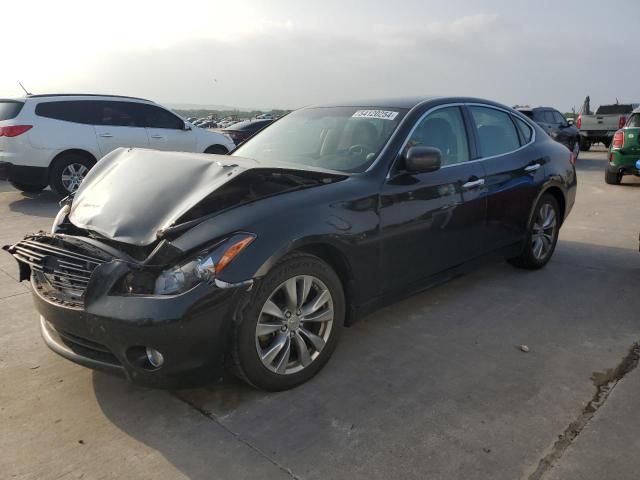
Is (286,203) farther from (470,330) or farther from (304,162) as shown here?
(470,330)

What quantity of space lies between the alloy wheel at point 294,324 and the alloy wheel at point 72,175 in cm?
726

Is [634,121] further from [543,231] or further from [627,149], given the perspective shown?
[543,231]

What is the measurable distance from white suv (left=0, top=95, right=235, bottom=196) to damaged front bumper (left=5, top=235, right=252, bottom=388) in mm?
6781

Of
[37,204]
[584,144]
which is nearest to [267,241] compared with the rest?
[37,204]

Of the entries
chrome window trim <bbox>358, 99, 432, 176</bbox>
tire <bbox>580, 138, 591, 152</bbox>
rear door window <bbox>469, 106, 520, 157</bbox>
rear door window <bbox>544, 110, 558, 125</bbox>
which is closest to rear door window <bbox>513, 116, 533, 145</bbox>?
rear door window <bbox>469, 106, 520, 157</bbox>

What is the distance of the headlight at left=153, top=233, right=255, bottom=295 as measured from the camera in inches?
99.3

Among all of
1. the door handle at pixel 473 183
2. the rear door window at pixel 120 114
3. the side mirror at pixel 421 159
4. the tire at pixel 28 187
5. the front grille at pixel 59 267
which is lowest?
the tire at pixel 28 187

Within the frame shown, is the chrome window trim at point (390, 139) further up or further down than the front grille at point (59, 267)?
further up

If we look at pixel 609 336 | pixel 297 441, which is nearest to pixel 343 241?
pixel 297 441

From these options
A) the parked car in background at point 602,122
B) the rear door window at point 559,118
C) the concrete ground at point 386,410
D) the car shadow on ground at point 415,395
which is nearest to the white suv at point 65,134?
the concrete ground at point 386,410

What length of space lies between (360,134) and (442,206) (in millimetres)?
776

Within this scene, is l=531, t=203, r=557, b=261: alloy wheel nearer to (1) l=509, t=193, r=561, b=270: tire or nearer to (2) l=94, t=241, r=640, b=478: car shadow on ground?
(1) l=509, t=193, r=561, b=270: tire

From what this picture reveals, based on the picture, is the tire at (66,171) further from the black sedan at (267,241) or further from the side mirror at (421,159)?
the side mirror at (421,159)

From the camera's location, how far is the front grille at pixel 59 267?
8.90ft
